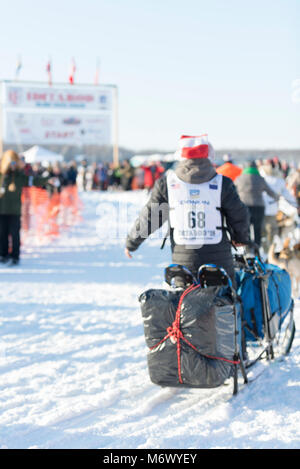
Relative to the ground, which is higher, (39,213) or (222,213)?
(222,213)

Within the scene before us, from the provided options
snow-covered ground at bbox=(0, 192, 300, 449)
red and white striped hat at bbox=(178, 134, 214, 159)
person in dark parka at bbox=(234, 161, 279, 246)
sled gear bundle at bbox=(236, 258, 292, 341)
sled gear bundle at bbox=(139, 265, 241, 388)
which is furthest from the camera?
person in dark parka at bbox=(234, 161, 279, 246)

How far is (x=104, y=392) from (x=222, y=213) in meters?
1.35

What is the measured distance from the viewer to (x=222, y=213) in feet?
10.7

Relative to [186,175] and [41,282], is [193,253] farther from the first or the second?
[41,282]

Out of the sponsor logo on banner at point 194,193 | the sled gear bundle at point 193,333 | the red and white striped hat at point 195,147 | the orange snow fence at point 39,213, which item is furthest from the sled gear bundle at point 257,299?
the orange snow fence at point 39,213

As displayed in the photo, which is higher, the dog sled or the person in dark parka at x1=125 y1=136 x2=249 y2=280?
the person in dark parka at x1=125 y1=136 x2=249 y2=280

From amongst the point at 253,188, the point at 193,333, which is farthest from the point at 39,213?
the point at 193,333

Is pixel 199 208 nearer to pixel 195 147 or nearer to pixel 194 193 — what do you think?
pixel 194 193

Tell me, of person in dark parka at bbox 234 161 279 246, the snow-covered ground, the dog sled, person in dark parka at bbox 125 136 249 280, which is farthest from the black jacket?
person in dark parka at bbox 234 161 279 246

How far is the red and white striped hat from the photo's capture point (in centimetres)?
321

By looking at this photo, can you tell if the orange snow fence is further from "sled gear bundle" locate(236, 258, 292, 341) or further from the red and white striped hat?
the red and white striped hat

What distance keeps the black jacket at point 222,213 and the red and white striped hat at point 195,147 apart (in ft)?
0.14

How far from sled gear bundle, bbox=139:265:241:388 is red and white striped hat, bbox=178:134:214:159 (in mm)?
686
